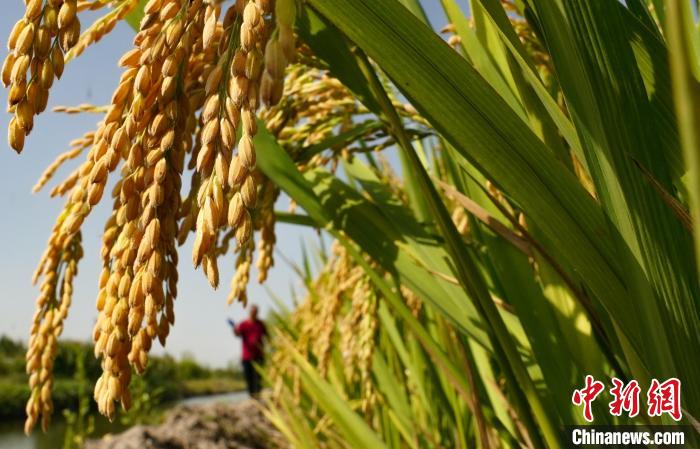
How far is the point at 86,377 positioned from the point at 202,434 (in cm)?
804

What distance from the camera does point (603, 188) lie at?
688 mm

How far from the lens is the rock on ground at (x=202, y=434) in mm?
4267

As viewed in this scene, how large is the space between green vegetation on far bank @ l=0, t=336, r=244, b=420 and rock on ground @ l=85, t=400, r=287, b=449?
1.03m

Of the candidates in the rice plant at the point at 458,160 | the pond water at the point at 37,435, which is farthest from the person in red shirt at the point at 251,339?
the rice plant at the point at 458,160

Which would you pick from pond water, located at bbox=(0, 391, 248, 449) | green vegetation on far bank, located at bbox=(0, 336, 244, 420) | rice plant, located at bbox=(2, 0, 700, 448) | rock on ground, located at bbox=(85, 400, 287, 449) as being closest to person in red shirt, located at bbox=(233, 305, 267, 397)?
pond water, located at bbox=(0, 391, 248, 449)

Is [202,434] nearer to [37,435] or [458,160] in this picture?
[458,160]

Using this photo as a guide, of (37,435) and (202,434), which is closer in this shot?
(202,434)

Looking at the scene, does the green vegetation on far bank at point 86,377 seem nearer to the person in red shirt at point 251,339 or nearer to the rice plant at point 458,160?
the person in red shirt at point 251,339

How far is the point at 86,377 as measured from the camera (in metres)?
12.0

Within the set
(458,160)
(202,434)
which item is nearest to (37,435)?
(202,434)

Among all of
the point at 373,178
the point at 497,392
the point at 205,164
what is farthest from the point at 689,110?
the point at 373,178

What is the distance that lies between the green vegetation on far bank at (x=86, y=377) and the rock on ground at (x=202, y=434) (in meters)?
1.03

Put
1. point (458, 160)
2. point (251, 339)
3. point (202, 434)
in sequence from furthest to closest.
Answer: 1. point (251, 339)
2. point (202, 434)
3. point (458, 160)

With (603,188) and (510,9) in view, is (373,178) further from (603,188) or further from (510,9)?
(603,188)
